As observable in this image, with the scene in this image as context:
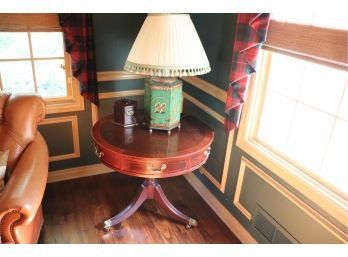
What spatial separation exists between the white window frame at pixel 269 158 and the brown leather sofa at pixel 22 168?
4.01 feet

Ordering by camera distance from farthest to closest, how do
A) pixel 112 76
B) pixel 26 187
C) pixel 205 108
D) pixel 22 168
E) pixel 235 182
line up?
pixel 112 76 < pixel 205 108 < pixel 235 182 < pixel 22 168 < pixel 26 187

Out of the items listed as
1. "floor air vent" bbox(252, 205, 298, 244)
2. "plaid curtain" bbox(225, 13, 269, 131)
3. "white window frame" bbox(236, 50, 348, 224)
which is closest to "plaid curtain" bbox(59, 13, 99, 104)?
"plaid curtain" bbox(225, 13, 269, 131)

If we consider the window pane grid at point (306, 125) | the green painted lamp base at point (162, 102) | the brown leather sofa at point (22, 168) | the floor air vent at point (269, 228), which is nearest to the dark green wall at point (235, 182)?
the floor air vent at point (269, 228)

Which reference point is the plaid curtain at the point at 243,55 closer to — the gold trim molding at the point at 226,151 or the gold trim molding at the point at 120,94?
the gold trim molding at the point at 226,151

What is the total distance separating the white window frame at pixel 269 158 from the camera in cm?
127

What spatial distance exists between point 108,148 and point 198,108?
37.8 inches

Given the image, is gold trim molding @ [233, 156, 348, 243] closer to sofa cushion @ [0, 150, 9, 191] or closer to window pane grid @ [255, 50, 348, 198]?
window pane grid @ [255, 50, 348, 198]

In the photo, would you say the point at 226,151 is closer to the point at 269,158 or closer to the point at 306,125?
the point at 269,158

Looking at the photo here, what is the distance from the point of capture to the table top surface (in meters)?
1.52

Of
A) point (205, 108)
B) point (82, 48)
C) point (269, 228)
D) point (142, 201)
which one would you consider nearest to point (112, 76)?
point (82, 48)

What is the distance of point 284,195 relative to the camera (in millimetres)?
1518

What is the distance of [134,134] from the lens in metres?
1.68

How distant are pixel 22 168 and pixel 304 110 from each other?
5.02 ft
